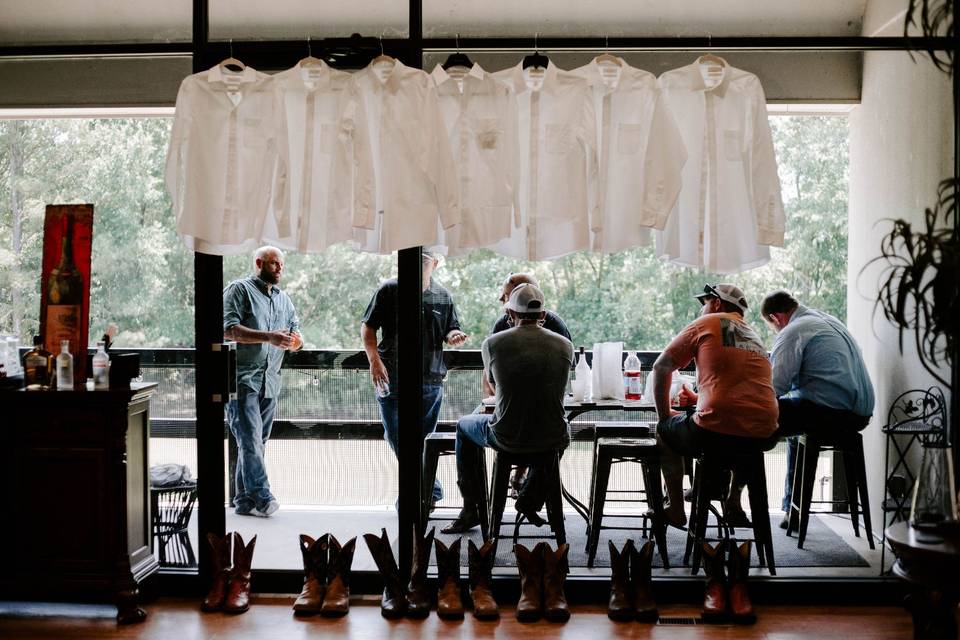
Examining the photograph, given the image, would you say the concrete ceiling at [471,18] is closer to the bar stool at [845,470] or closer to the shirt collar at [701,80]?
the shirt collar at [701,80]

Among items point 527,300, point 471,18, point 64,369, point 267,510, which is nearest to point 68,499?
point 64,369

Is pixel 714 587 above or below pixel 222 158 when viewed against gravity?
below

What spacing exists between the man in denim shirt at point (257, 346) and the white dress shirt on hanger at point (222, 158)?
30 cm

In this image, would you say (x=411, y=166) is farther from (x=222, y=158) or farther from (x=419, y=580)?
(x=419, y=580)

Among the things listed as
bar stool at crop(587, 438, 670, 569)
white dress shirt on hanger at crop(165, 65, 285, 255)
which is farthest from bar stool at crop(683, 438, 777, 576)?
white dress shirt on hanger at crop(165, 65, 285, 255)

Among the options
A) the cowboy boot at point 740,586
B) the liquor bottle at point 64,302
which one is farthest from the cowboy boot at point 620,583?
the liquor bottle at point 64,302

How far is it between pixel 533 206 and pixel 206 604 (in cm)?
211

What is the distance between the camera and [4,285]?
410cm

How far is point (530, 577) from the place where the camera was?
3771 mm

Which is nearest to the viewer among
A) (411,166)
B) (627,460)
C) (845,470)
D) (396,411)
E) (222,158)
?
(411,166)

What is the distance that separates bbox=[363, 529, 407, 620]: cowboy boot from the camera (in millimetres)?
3742

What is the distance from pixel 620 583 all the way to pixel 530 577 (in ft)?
1.22

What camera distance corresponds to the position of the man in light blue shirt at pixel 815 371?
14.7 feet

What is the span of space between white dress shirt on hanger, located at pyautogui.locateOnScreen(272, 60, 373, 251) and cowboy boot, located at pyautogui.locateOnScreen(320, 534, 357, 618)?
1.26 m
